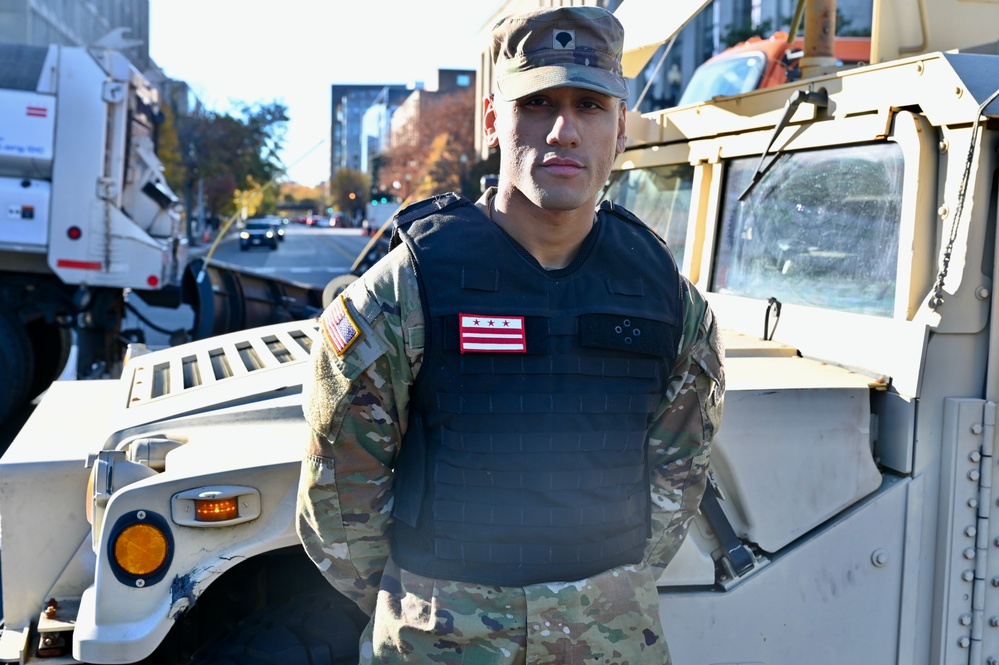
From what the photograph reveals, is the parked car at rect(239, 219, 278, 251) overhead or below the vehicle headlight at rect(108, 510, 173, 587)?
overhead

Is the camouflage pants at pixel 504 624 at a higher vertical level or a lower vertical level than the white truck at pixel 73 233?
lower

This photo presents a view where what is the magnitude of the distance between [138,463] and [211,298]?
234 inches

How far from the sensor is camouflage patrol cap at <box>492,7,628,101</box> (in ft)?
6.04

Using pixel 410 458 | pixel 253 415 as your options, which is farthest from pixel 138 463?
pixel 410 458

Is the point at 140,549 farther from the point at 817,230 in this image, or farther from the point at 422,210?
the point at 817,230

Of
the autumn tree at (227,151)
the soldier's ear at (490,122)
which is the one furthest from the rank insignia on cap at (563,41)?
the autumn tree at (227,151)

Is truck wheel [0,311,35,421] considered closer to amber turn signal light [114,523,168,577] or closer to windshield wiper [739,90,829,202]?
amber turn signal light [114,523,168,577]

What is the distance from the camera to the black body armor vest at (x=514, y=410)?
1.86 metres

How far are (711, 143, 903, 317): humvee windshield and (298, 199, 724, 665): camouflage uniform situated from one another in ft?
3.27

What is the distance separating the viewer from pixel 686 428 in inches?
82.4

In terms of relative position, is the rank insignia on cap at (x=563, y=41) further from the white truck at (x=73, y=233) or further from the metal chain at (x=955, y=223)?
the white truck at (x=73, y=233)

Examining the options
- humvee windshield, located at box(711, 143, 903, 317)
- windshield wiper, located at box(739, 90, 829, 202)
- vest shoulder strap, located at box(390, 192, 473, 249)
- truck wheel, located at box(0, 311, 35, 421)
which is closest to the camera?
vest shoulder strap, located at box(390, 192, 473, 249)

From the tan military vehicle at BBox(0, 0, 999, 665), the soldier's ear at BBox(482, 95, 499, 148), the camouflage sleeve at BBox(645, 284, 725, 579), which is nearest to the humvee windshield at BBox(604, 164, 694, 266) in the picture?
the tan military vehicle at BBox(0, 0, 999, 665)

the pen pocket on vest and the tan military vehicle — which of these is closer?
the pen pocket on vest
